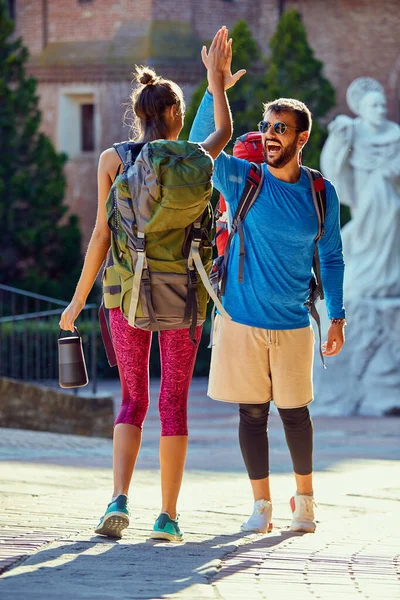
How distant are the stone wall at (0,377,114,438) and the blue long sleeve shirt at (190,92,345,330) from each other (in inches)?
271

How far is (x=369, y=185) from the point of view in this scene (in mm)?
15070

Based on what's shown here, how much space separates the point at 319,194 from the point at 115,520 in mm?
1449

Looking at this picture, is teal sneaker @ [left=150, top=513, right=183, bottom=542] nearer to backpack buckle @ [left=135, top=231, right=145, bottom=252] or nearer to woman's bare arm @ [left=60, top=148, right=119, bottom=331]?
woman's bare arm @ [left=60, top=148, right=119, bottom=331]

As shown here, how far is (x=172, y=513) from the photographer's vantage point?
16.3ft

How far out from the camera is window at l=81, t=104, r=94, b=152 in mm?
28766

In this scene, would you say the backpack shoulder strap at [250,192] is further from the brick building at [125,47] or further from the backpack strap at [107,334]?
the brick building at [125,47]

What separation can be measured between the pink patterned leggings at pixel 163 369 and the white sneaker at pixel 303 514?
0.63 metres

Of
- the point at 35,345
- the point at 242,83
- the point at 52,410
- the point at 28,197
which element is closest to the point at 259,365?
the point at 52,410

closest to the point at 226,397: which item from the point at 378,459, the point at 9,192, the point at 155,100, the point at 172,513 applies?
the point at 172,513

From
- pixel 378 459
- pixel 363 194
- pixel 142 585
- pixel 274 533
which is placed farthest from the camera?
pixel 363 194

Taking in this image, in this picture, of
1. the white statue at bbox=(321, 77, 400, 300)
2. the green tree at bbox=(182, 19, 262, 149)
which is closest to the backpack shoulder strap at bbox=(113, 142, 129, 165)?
the white statue at bbox=(321, 77, 400, 300)

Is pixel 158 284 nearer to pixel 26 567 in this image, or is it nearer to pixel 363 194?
pixel 26 567

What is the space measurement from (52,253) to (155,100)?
21505mm

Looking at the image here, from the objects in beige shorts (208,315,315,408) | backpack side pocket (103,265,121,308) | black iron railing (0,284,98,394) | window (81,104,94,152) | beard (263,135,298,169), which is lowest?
black iron railing (0,284,98,394)
